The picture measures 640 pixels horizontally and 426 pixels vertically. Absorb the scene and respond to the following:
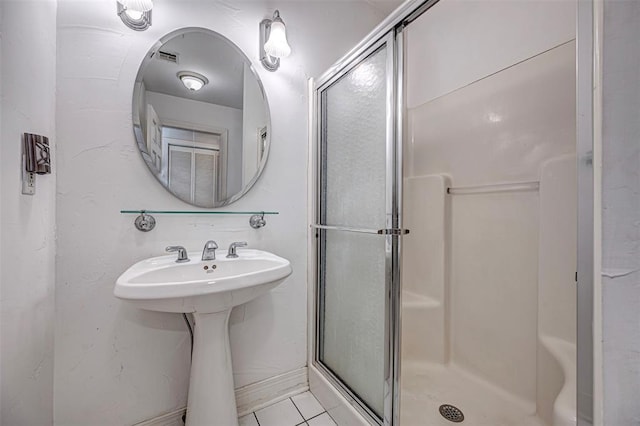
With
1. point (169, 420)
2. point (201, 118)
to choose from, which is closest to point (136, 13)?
point (201, 118)

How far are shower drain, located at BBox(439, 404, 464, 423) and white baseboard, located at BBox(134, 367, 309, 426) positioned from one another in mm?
692

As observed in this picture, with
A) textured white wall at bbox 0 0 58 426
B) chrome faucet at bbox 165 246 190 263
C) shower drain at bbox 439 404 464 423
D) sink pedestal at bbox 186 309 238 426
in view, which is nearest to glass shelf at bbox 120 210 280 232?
chrome faucet at bbox 165 246 190 263

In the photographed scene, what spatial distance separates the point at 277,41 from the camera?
130cm

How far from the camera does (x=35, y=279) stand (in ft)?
2.74

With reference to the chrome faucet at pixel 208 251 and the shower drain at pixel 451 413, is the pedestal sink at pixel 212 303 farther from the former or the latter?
the shower drain at pixel 451 413

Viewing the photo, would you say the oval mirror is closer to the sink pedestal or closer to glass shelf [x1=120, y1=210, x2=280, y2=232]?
glass shelf [x1=120, y1=210, x2=280, y2=232]

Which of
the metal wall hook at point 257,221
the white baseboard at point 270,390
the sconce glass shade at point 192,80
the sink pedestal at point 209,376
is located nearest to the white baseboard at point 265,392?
the white baseboard at point 270,390

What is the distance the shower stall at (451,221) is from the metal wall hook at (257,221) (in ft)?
0.94

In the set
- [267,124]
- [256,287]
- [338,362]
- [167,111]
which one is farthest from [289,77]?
[338,362]

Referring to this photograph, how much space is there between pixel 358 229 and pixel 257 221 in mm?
527

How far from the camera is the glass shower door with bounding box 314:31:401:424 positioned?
1.04 metres

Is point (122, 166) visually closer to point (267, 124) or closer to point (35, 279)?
point (35, 279)

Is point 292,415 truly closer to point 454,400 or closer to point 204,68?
point 454,400

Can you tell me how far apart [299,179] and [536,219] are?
3.74 feet
